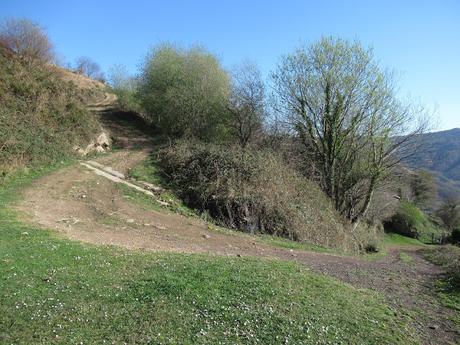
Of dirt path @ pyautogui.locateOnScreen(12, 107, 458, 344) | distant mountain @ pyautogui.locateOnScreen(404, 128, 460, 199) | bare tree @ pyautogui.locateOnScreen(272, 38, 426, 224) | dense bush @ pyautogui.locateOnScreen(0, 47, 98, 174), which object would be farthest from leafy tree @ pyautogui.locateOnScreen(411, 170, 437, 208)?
dense bush @ pyautogui.locateOnScreen(0, 47, 98, 174)

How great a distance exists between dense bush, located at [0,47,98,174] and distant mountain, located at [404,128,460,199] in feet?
78.3

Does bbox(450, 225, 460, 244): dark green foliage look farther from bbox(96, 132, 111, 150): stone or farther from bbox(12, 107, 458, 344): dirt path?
bbox(96, 132, 111, 150): stone

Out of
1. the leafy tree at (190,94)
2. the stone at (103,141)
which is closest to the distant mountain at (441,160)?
the leafy tree at (190,94)

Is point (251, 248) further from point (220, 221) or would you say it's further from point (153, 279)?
point (153, 279)

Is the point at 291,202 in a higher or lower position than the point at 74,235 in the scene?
higher

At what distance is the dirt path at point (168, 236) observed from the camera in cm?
952

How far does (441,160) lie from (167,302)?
116 m

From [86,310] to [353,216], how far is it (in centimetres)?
2394

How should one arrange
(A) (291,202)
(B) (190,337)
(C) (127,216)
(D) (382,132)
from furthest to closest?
1. (D) (382,132)
2. (A) (291,202)
3. (C) (127,216)
4. (B) (190,337)

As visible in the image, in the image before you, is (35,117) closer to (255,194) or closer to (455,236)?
(255,194)

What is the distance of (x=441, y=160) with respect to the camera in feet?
340

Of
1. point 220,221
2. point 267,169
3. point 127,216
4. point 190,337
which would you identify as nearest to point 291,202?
point 267,169

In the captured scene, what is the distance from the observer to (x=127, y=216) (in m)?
14.2

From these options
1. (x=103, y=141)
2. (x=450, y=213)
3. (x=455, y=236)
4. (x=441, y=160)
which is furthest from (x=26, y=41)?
(x=441, y=160)
